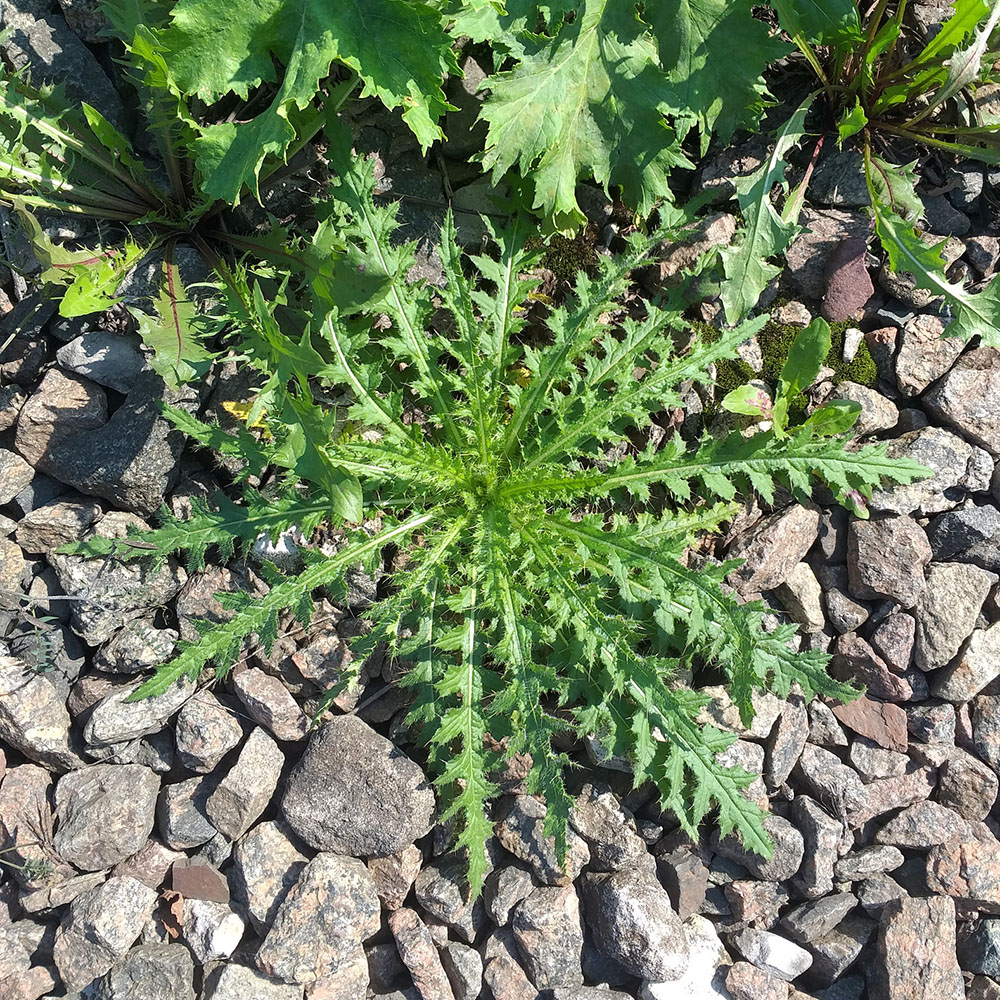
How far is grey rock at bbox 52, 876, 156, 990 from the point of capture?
3.23m

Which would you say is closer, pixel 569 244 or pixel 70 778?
pixel 70 778

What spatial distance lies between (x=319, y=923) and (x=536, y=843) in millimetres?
872

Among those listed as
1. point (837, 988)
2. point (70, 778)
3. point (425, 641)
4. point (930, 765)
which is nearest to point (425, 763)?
point (425, 641)

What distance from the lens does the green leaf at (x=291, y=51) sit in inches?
103

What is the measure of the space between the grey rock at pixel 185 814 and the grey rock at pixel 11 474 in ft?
4.36

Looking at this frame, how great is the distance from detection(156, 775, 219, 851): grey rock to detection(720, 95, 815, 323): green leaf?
2.82 metres

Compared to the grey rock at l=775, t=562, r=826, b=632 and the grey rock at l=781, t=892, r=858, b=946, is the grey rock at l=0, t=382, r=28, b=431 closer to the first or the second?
the grey rock at l=775, t=562, r=826, b=632

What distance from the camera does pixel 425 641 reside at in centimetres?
327

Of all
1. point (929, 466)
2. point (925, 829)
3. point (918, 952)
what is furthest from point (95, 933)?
point (929, 466)

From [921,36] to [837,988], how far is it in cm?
388

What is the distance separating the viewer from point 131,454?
11.0 ft

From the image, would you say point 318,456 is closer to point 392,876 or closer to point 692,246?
point 392,876

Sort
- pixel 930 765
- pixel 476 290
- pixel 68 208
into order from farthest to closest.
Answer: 1. pixel 476 290
2. pixel 930 765
3. pixel 68 208

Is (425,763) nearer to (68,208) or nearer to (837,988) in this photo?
(837,988)
